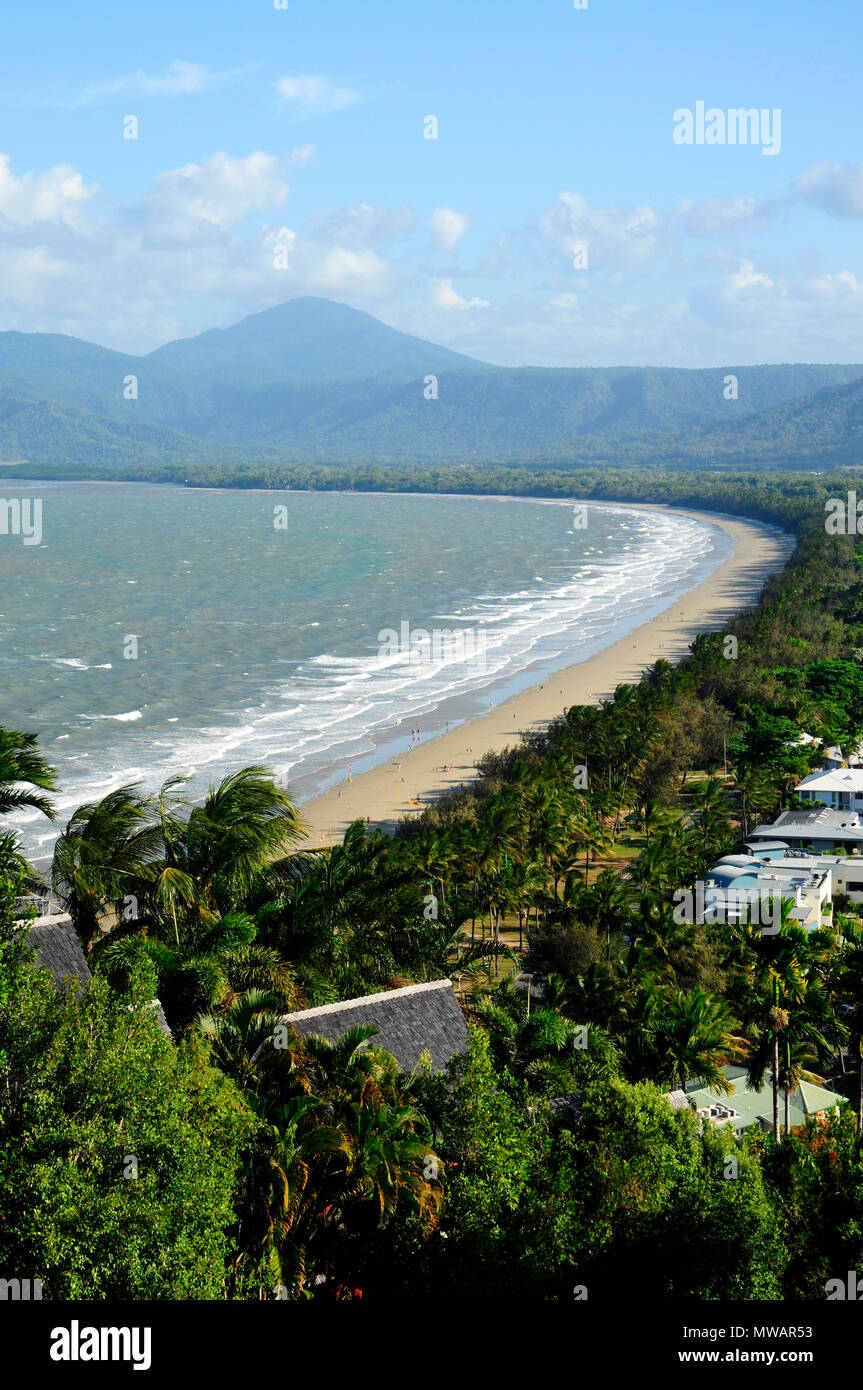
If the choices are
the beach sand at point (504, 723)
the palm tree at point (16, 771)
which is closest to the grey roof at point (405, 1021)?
the palm tree at point (16, 771)

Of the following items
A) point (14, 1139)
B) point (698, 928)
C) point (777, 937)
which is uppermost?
point (14, 1139)

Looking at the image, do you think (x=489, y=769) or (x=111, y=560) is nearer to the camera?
(x=489, y=769)

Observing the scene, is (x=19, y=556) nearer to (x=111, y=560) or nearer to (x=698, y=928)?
(x=111, y=560)

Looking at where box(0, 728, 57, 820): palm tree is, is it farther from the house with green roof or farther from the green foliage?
the house with green roof

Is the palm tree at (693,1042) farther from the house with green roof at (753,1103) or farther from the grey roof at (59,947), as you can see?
the grey roof at (59,947)
